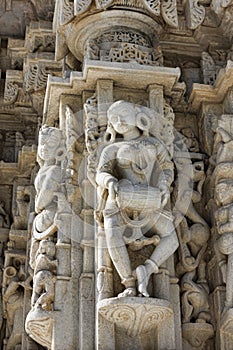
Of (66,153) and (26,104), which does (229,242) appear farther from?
(26,104)

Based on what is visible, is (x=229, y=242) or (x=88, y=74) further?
(x=88, y=74)

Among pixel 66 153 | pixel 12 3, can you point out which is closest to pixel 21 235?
pixel 66 153

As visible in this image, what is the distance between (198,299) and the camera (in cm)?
687

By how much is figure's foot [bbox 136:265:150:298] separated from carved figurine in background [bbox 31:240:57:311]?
2.50 ft

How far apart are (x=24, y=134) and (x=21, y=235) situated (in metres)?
1.44

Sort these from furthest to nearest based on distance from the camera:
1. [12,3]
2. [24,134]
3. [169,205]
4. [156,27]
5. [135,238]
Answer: [12,3] < [24,134] < [156,27] < [169,205] < [135,238]

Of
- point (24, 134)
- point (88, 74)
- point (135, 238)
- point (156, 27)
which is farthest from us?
point (24, 134)

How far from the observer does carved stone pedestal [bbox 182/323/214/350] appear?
674 cm

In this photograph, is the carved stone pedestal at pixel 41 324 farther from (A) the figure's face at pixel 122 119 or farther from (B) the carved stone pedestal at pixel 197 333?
(A) the figure's face at pixel 122 119

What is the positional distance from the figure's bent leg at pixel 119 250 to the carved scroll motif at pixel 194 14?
8.61ft

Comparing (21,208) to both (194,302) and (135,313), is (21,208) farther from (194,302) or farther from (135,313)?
(135,313)

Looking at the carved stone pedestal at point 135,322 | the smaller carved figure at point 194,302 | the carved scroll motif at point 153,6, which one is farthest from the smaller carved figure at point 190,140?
the carved stone pedestal at point 135,322

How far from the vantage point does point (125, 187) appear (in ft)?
21.7

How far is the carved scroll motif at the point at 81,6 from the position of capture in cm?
783
